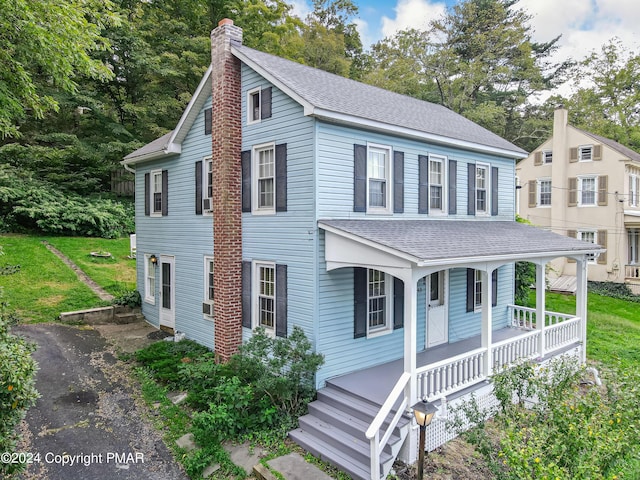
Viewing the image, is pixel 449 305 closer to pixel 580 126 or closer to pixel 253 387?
pixel 253 387

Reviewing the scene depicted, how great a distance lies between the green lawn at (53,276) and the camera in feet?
45.8

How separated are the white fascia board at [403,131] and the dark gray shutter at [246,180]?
7.75ft

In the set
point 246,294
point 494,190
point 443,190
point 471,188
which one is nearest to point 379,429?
point 246,294

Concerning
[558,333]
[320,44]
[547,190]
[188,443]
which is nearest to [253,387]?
[188,443]

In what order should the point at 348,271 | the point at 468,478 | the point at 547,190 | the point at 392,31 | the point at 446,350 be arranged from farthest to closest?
the point at 392,31, the point at 547,190, the point at 446,350, the point at 348,271, the point at 468,478

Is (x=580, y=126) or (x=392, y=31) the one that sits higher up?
(x=392, y=31)

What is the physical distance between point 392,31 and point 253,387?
33.1m

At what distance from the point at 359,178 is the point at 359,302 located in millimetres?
2658

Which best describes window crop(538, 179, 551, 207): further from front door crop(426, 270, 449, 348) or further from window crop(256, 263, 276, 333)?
window crop(256, 263, 276, 333)

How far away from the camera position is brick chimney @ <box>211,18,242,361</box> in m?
9.73

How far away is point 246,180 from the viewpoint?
9.77m

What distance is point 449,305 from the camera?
10766 mm

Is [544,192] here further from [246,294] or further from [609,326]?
[246,294]

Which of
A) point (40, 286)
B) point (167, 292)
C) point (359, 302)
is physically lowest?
point (40, 286)
